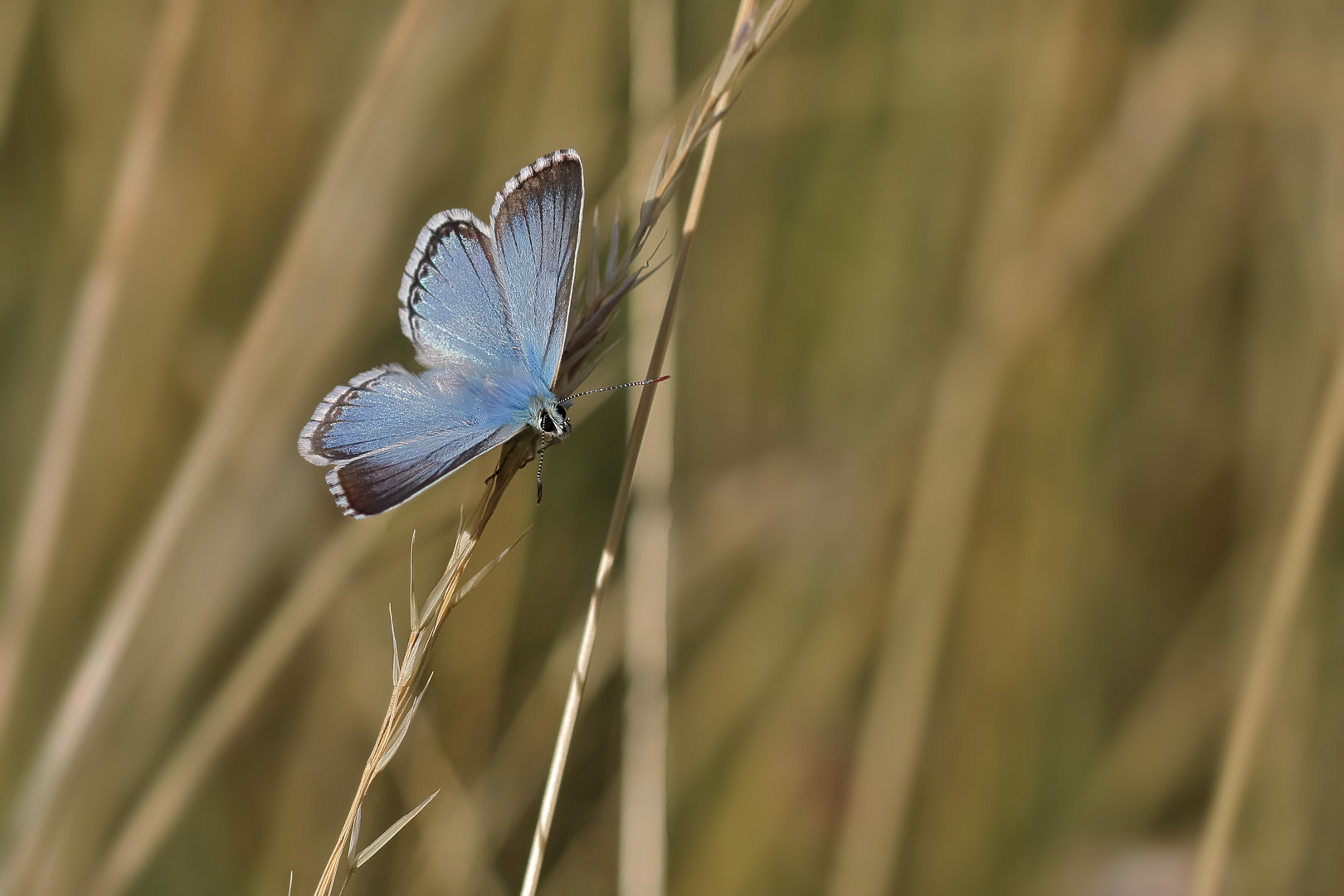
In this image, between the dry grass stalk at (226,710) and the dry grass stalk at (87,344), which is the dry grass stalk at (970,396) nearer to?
the dry grass stalk at (226,710)

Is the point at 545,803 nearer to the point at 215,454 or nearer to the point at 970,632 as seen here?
the point at 215,454

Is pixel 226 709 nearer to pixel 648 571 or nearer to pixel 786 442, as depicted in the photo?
pixel 648 571

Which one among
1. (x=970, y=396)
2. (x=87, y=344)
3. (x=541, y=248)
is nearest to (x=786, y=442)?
(x=970, y=396)

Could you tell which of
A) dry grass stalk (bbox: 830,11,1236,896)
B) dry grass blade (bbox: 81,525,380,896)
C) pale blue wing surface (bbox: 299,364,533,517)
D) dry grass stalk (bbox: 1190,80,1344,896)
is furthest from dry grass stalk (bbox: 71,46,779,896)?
dry grass stalk (bbox: 1190,80,1344,896)

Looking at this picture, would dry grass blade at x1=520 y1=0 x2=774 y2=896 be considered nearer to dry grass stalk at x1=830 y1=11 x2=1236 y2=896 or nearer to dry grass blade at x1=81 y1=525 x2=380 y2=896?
dry grass blade at x1=81 y1=525 x2=380 y2=896

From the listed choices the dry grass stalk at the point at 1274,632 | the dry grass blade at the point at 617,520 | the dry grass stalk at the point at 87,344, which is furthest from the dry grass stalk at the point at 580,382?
the dry grass stalk at the point at 1274,632
